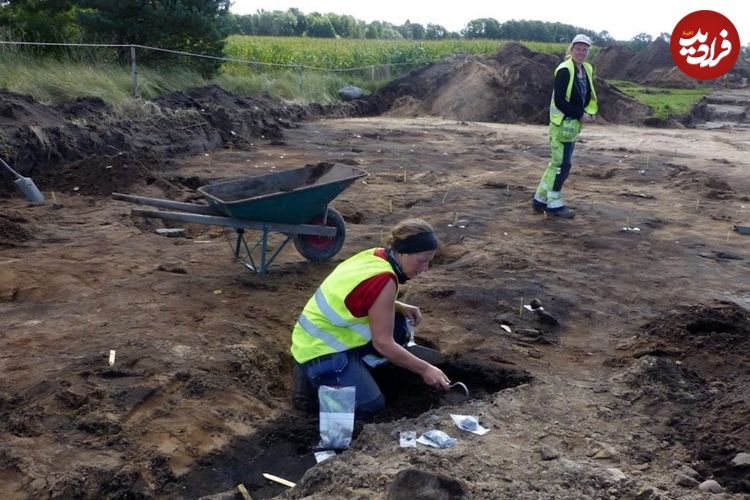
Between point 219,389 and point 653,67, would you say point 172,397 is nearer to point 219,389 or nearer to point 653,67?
point 219,389

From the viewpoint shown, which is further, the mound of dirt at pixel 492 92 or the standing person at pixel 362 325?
the mound of dirt at pixel 492 92

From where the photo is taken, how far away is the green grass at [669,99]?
80.5ft

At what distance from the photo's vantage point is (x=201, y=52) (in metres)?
19.9

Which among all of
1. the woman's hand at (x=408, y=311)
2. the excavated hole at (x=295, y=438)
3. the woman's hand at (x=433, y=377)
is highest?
the woman's hand at (x=408, y=311)

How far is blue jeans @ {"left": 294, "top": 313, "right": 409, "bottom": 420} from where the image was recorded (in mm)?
4062

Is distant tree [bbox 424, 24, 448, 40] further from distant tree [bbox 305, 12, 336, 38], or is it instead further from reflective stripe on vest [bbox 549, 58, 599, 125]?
reflective stripe on vest [bbox 549, 58, 599, 125]

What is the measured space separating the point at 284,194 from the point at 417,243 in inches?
97.0

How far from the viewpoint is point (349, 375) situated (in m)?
4.07

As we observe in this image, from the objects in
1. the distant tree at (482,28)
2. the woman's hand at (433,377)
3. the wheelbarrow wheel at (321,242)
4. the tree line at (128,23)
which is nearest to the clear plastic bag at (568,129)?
the wheelbarrow wheel at (321,242)

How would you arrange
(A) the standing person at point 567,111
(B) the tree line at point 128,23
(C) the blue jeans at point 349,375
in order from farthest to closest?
(B) the tree line at point 128,23, (A) the standing person at point 567,111, (C) the blue jeans at point 349,375

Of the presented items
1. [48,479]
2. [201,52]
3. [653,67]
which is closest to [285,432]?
[48,479]

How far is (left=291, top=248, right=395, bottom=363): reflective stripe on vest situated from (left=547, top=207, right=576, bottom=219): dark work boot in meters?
5.59

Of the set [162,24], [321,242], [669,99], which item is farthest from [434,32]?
[321,242]

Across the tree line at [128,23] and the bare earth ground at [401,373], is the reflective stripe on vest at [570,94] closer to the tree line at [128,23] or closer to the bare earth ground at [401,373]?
the bare earth ground at [401,373]
